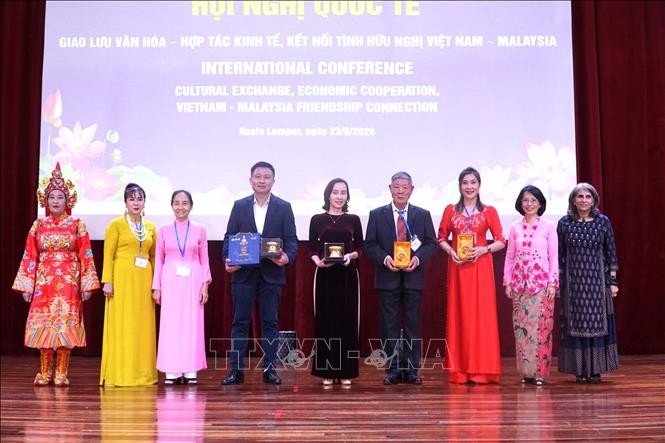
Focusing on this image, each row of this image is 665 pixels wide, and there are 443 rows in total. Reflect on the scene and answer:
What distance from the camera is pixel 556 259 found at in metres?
4.82

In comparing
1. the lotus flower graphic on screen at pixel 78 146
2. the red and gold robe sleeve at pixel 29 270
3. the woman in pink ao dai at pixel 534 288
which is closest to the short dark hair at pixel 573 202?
the woman in pink ao dai at pixel 534 288

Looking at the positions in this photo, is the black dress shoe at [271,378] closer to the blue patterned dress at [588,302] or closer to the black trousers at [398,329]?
the black trousers at [398,329]

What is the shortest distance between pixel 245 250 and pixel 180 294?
623 mm

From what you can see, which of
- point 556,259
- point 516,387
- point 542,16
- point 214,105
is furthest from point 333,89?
point 516,387

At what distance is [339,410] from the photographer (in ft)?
12.3

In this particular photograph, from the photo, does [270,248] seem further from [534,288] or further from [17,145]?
[17,145]

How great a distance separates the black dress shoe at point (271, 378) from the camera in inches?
186

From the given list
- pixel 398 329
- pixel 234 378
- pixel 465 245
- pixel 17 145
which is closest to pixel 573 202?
pixel 465 245

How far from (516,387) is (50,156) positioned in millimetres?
4167

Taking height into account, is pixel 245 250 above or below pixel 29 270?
above

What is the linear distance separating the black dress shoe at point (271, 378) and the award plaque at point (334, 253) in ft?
2.79

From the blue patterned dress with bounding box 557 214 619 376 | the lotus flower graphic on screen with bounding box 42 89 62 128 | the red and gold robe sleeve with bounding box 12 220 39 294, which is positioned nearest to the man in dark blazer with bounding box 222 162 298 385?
the red and gold robe sleeve with bounding box 12 220 39 294

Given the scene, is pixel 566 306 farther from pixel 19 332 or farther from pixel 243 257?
pixel 19 332

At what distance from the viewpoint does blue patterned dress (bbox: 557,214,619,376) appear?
4.79 m
